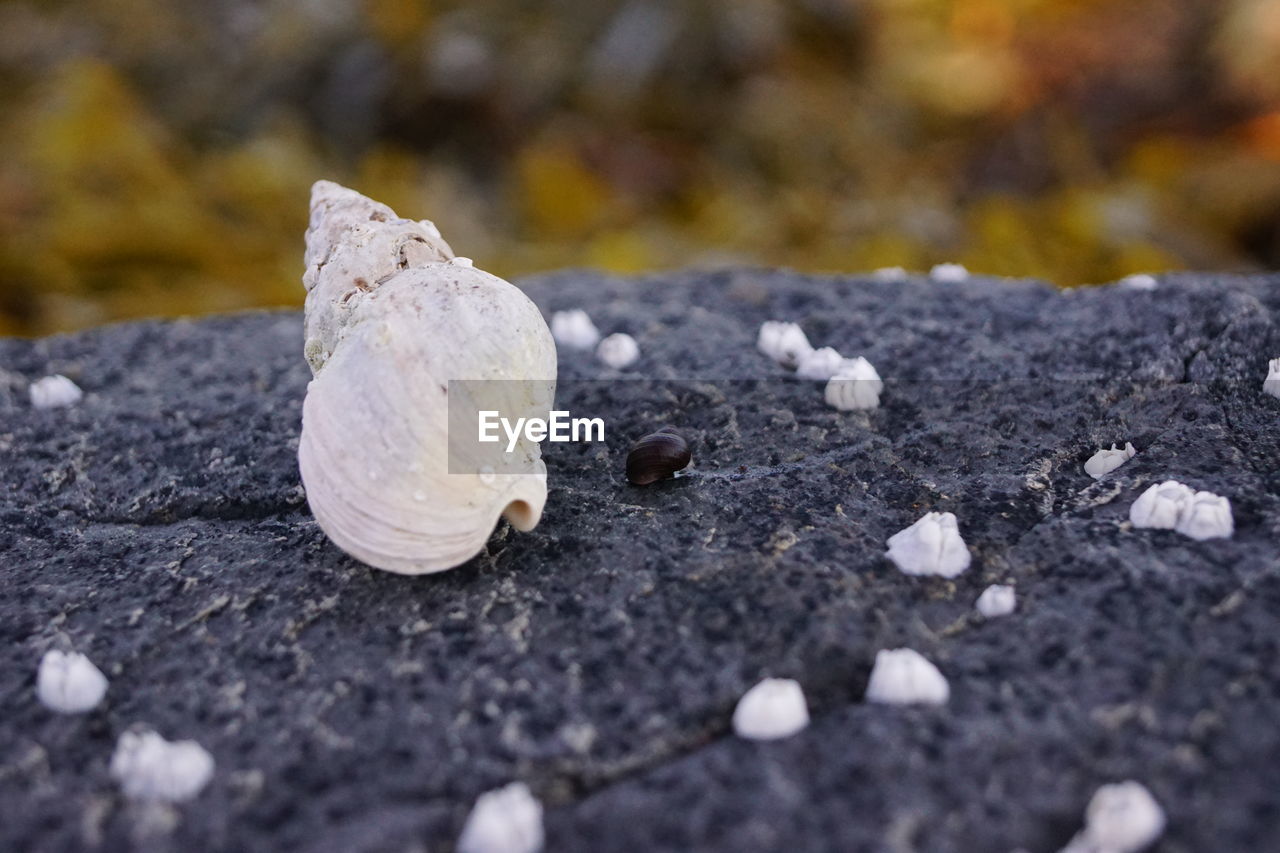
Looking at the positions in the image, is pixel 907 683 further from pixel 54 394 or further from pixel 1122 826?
pixel 54 394

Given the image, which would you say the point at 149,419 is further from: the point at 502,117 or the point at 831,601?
the point at 502,117

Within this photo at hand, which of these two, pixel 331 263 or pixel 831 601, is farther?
pixel 331 263

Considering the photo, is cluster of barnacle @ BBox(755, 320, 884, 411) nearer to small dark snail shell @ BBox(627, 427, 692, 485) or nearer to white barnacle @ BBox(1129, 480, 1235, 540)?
small dark snail shell @ BBox(627, 427, 692, 485)

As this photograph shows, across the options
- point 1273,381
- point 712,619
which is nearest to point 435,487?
point 712,619

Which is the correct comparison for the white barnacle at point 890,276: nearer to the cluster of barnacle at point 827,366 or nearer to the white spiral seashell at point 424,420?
the cluster of barnacle at point 827,366

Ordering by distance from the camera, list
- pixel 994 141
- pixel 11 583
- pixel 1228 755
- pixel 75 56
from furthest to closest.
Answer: pixel 75 56, pixel 994 141, pixel 11 583, pixel 1228 755

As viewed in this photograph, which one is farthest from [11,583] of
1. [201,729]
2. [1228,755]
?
[1228,755]

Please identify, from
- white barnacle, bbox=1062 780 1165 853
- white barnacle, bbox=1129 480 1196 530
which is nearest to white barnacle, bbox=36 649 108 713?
white barnacle, bbox=1062 780 1165 853
